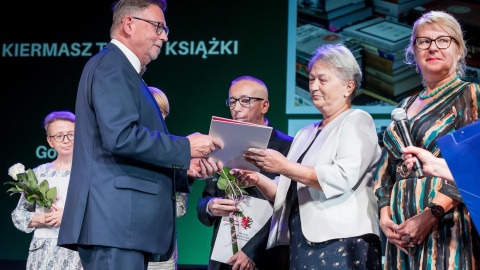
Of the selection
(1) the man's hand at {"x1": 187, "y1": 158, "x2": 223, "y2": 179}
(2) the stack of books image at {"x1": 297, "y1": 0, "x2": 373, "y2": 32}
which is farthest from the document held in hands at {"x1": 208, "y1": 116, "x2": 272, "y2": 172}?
(2) the stack of books image at {"x1": 297, "y1": 0, "x2": 373, "y2": 32}

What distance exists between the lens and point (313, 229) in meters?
2.90

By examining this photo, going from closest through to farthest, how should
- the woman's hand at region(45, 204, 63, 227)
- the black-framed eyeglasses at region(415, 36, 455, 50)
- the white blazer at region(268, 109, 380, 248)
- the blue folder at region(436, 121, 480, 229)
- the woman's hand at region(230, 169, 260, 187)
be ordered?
1. the blue folder at region(436, 121, 480, 229)
2. the black-framed eyeglasses at region(415, 36, 455, 50)
3. the white blazer at region(268, 109, 380, 248)
4. the woman's hand at region(230, 169, 260, 187)
5. the woman's hand at region(45, 204, 63, 227)

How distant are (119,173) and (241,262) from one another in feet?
3.60

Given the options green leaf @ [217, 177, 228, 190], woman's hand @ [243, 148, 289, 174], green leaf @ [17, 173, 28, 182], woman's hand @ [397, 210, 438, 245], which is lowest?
green leaf @ [17, 173, 28, 182]

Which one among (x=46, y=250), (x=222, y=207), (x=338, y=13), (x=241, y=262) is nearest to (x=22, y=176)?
(x=46, y=250)

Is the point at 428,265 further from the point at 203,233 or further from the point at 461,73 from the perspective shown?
the point at 203,233

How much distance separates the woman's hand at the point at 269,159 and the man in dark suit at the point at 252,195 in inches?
18.8

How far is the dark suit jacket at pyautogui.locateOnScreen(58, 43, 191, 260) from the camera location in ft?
8.32

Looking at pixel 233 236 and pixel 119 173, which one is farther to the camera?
pixel 233 236

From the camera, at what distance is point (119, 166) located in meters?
2.59

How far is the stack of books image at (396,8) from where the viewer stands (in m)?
5.02

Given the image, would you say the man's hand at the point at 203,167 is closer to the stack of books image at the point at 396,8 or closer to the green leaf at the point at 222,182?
the green leaf at the point at 222,182

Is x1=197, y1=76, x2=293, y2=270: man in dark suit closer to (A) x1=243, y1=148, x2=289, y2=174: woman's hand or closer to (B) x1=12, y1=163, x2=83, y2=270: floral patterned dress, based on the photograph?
(A) x1=243, y1=148, x2=289, y2=174: woman's hand

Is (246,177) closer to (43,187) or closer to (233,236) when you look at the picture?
(233,236)
